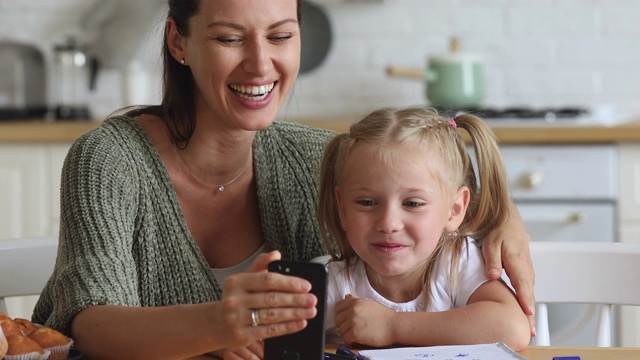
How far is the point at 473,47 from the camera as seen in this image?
11.4ft

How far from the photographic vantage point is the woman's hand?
57.1 inches

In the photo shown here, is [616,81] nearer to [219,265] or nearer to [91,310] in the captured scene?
[219,265]

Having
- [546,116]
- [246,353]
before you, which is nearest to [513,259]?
[246,353]

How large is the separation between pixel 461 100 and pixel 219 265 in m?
1.55

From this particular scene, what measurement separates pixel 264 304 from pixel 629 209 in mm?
1975

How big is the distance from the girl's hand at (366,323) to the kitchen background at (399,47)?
75.9 inches

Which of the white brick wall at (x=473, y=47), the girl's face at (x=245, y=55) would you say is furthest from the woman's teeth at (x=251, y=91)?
the white brick wall at (x=473, y=47)

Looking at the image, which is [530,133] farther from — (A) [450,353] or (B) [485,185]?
(A) [450,353]

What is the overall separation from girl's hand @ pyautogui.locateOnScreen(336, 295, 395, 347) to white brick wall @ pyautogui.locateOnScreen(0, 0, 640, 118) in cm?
203

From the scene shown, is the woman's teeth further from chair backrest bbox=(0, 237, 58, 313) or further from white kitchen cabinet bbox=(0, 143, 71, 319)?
white kitchen cabinet bbox=(0, 143, 71, 319)

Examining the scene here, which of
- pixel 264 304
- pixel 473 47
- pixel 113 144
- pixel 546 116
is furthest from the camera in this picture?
pixel 473 47

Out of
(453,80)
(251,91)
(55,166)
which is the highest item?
(453,80)

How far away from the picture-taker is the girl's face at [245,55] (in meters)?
1.64

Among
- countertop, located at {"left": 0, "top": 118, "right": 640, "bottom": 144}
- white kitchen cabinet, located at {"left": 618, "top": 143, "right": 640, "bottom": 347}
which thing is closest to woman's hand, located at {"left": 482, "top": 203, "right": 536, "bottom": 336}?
countertop, located at {"left": 0, "top": 118, "right": 640, "bottom": 144}
